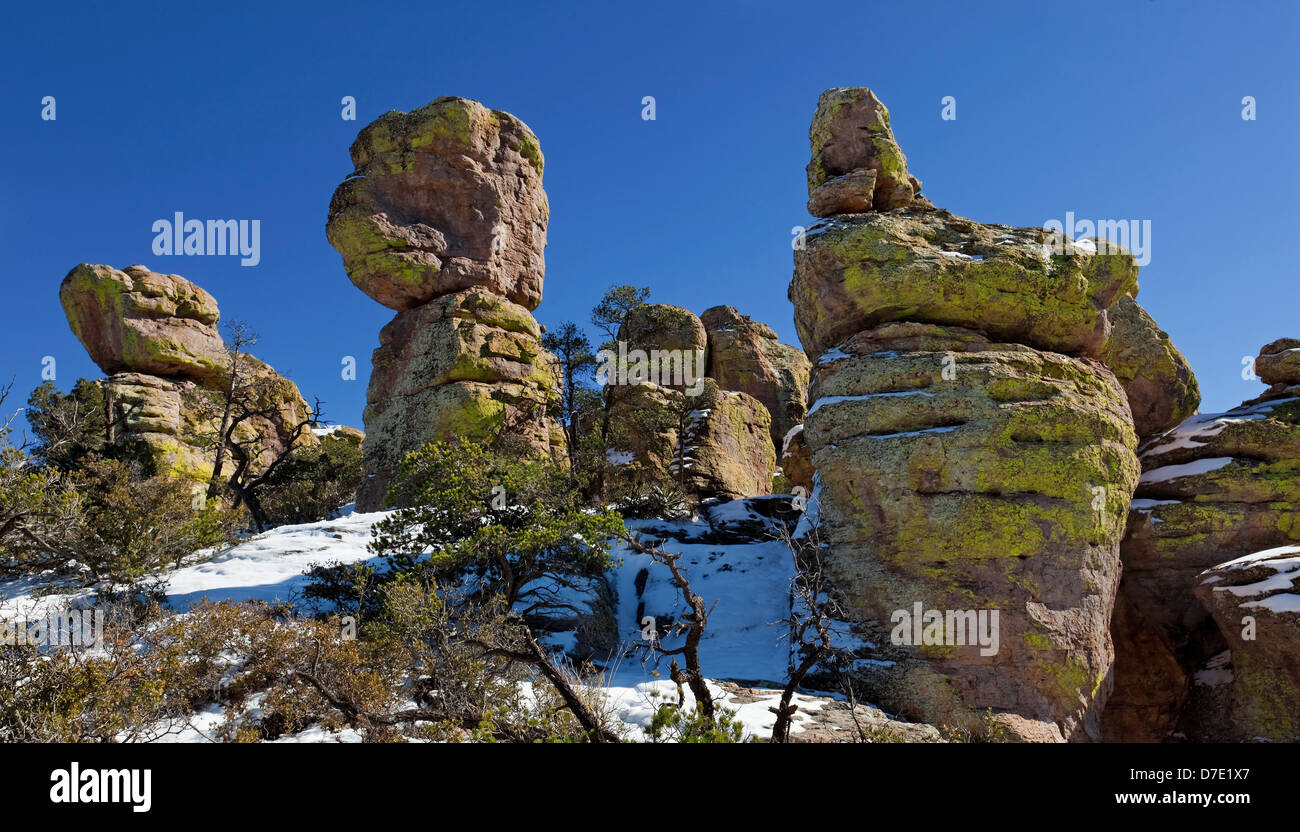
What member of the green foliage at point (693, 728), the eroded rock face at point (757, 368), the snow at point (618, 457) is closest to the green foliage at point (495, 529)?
the green foliage at point (693, 728)

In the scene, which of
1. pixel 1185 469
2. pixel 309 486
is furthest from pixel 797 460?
pixel 309 486

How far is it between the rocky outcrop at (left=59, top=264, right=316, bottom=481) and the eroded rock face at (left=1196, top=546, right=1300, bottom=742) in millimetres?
27492

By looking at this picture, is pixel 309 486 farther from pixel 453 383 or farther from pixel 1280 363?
pixel 1280 363

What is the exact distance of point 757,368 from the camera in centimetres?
3538

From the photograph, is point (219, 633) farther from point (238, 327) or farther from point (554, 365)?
point (238, 327)

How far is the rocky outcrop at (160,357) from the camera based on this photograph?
2753 cm

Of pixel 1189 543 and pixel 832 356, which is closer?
pixel 832 356

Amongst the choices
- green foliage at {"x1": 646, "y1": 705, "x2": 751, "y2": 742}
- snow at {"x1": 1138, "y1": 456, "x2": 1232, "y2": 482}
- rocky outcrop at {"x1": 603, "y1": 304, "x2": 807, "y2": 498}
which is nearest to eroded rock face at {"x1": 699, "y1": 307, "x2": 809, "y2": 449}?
rocky outcrop at {"x1": 603, "y1": 304, "x2": 807, "y2": 498}

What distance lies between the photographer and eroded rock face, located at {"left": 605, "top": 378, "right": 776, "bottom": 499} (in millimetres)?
23469

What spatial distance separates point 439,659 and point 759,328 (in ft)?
99.0

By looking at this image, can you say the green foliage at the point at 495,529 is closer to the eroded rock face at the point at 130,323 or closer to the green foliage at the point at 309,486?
the green foliage at the point at 309,486

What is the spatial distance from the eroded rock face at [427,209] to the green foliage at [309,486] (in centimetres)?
794

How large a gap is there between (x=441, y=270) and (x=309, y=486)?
10594 millimetres
